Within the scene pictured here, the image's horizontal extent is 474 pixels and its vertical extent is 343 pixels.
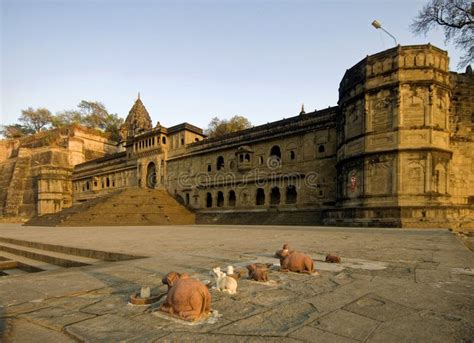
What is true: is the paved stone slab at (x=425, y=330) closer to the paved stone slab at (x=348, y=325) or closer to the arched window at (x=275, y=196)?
the paved stone slab at (x=348, y=325)

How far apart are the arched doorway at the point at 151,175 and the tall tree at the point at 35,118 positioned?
124ft

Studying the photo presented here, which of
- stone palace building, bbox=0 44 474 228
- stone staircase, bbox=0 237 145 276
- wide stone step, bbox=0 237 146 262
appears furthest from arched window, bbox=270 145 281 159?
stone staircase, bbox=0 237 145 276

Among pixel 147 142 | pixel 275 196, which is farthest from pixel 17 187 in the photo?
pixel 275 196

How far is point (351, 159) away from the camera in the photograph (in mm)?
17688

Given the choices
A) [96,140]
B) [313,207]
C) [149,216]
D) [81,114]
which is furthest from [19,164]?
[313,207]

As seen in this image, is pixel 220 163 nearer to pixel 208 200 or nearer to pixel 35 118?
pixel 208 200

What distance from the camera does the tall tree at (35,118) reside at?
60.0 m

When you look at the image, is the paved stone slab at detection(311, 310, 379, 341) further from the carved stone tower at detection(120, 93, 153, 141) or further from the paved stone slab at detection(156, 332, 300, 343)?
the carved stone tower at detection(120, 93, 153, 141)

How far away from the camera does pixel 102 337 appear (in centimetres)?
211

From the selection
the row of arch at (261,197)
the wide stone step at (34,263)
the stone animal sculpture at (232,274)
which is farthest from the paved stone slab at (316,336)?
the row of arch at (261,197)

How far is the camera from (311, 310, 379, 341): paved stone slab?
2.16 meters

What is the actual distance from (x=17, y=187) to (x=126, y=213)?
28997mm

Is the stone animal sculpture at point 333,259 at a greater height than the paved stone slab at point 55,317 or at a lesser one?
lesser

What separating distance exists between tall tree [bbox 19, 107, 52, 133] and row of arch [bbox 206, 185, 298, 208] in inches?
1895
